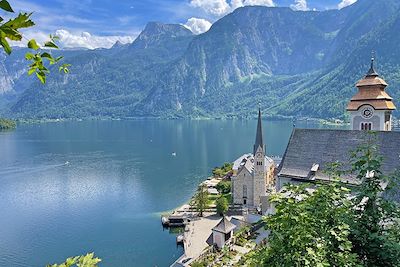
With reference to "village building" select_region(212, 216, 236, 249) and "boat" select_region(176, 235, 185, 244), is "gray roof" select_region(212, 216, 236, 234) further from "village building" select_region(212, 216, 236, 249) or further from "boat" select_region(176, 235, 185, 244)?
"boat" select_region(176, 235, 185, 244)

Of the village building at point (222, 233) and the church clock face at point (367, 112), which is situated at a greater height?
the church clock face at point (367, 112)

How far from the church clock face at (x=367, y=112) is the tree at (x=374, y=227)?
2844 cm

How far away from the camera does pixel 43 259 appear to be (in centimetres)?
3475

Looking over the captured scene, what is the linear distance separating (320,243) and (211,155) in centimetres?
8677

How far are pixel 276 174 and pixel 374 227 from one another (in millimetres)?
22851

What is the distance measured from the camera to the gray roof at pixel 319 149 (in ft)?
77.9

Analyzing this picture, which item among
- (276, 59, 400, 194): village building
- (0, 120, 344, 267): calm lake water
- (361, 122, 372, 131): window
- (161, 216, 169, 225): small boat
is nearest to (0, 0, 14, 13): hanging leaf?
(276, 59, 400, 194): village building

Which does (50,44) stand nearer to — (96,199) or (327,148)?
(327,148)

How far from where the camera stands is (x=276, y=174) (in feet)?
95.1

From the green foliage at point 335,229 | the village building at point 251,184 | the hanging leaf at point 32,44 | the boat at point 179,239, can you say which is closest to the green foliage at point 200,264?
the boat at point 179,239

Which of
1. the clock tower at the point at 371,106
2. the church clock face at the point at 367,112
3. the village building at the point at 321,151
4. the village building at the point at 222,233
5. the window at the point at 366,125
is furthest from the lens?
the window at the point at 366,125

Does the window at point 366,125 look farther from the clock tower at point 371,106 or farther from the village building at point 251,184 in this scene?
the village building at point 251,184

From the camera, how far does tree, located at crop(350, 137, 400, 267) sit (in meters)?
5.89

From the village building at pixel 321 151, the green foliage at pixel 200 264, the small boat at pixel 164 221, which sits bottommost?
the small boat at pixel 164 221
